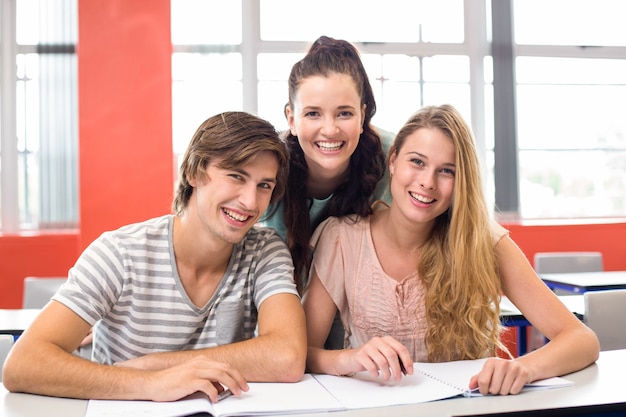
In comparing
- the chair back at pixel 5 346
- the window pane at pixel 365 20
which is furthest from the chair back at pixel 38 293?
the window pane at pixel 365 20

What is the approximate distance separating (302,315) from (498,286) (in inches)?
21.8

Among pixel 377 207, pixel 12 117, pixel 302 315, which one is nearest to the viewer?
pixel 302 315

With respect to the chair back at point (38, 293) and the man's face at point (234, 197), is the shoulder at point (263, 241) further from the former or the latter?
the chair back at point (38, 293)

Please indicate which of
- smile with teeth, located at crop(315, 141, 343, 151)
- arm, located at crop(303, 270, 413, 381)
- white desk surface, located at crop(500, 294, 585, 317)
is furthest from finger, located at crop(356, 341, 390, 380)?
white desk surface, located at crop(500, 294, 585, 317)

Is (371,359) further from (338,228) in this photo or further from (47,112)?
(47,112)

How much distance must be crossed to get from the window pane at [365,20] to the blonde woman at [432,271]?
409cm

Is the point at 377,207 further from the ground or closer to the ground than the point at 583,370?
further from the ground

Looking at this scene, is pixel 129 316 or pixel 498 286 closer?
pixel 129 316

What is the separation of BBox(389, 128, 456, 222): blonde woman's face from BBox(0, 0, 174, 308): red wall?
350 cm

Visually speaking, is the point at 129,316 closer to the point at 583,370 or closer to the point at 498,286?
the point at 498,286

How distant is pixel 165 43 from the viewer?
510 cm

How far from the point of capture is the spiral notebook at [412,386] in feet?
4.26

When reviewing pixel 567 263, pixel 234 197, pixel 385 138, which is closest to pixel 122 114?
pixel 385 138

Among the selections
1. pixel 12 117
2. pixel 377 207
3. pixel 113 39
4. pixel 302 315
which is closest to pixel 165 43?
pixel 113 39
